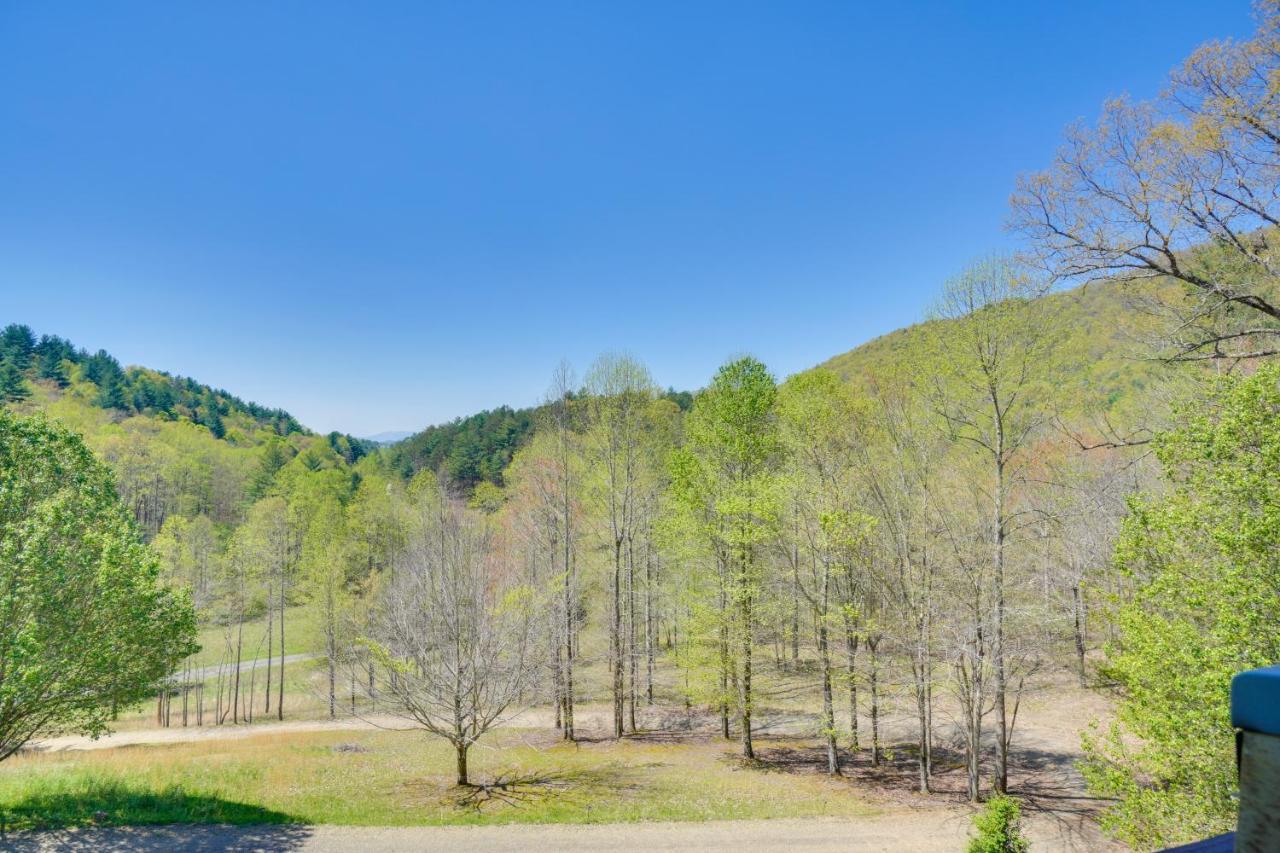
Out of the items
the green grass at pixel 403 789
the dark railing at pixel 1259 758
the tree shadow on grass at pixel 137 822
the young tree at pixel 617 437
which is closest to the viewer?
the dark railing at pixel 1259 758

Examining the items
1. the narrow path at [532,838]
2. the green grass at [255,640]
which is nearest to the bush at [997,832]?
the narrow path at [532,838]

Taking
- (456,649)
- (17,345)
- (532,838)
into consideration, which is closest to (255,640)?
(456,649)

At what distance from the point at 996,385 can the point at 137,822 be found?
23.7 meters

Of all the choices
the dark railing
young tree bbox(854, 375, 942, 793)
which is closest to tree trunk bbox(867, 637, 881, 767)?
young tree bbox(854, 375, 942, 793)

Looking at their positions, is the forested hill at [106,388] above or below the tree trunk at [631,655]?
above

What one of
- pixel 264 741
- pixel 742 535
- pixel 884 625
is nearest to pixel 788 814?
pixel 884 625

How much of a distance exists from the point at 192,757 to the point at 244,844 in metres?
8.50

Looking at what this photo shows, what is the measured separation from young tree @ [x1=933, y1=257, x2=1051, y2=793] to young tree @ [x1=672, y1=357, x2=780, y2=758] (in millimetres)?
5563

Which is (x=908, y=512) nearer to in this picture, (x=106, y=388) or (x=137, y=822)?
(x=137, y=822)

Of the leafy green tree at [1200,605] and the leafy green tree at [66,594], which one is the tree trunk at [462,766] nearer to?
the leafy green tree at [66,594]

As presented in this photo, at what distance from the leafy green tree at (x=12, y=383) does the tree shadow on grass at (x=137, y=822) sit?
83.7 metres

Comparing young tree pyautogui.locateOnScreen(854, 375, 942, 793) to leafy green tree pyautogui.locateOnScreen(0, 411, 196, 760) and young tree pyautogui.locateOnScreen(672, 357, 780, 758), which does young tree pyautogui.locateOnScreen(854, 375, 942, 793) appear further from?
leafy green tree pyautogui.locateOnScreen(0, 411, 196, 760)

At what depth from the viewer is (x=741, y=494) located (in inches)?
741

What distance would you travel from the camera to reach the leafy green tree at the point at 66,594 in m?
11.6
